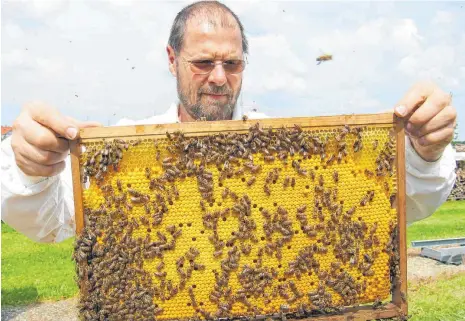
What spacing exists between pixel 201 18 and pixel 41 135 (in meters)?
2.31

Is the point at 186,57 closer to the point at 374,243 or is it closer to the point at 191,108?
the point at 191,108

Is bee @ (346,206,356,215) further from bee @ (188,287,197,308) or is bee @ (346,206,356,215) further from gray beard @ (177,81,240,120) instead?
gray beard @ (177,81,240,120)

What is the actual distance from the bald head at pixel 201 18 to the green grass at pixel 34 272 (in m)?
7.36

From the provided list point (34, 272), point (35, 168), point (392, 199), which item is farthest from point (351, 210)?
point (34, 272)

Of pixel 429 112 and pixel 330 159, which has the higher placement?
pixel 429 112

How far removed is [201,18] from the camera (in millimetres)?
5066

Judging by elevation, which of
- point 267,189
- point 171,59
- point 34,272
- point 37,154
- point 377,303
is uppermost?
point 171,59

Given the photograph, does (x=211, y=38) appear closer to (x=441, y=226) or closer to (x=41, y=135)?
(x=41, y=135)

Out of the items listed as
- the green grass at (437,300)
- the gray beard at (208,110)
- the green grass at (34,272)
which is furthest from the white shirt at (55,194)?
the green grass at (34,272)

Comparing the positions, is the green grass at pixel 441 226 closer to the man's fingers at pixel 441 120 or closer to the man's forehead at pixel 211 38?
the man's forehead at pixel 211 38

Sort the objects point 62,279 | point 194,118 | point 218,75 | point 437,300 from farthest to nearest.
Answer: point 62,279, point 437,300, point 194,118, point 218,75

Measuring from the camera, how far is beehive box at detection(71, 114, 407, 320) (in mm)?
3646

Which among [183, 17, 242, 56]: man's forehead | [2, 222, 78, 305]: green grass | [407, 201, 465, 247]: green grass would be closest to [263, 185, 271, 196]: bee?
[183, 17, 242, 56]: man's forehead

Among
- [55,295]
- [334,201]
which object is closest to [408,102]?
[334,201]
